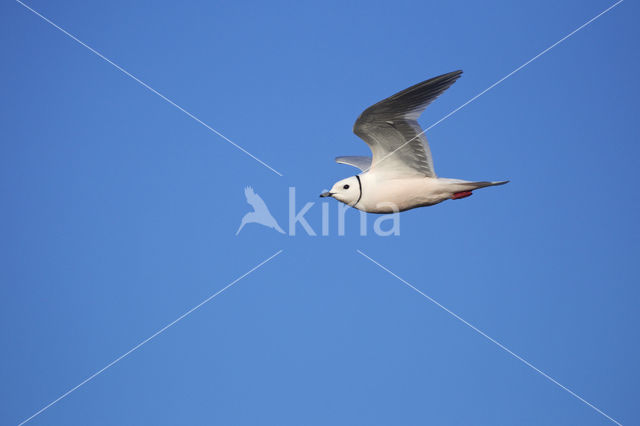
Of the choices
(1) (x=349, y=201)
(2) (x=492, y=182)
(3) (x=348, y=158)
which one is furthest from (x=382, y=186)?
(3) (x=348, y=158)

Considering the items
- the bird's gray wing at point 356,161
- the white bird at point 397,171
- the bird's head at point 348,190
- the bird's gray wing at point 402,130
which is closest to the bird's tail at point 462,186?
the white bird at point 397,171

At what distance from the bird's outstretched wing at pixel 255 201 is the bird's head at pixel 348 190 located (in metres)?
1.50

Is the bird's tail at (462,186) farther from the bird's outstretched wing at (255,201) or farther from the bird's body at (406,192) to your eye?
the bird's outstretched wing at (255,201)

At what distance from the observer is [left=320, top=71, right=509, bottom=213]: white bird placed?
21.2 ft

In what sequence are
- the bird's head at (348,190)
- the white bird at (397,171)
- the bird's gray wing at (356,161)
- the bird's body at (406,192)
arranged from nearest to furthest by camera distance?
1. the white bird at (397,171)
2. the bird's body at (406,192)
3. the bird's head at (348,190)
4. the bird's gray wing at (356,161)

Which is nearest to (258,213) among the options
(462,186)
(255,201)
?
(255,201)

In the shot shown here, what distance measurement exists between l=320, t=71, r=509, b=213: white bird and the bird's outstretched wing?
1.37 metres

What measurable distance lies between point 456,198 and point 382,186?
0.72 metres

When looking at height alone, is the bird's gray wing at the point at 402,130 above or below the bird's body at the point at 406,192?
above

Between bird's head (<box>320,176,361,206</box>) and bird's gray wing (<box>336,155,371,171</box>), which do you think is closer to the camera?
bird's head (<box>320,176,361,206</box>)

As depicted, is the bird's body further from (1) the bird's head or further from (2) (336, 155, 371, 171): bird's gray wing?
(2) (336, 155, 371, 171): bird's gray wing

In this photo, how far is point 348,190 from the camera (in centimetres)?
682

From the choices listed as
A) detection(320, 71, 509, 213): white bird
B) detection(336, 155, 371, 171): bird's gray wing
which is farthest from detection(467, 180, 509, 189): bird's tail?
detection(336, 155, 371, 171): bird's gray wing

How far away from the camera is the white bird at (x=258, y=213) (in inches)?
314
